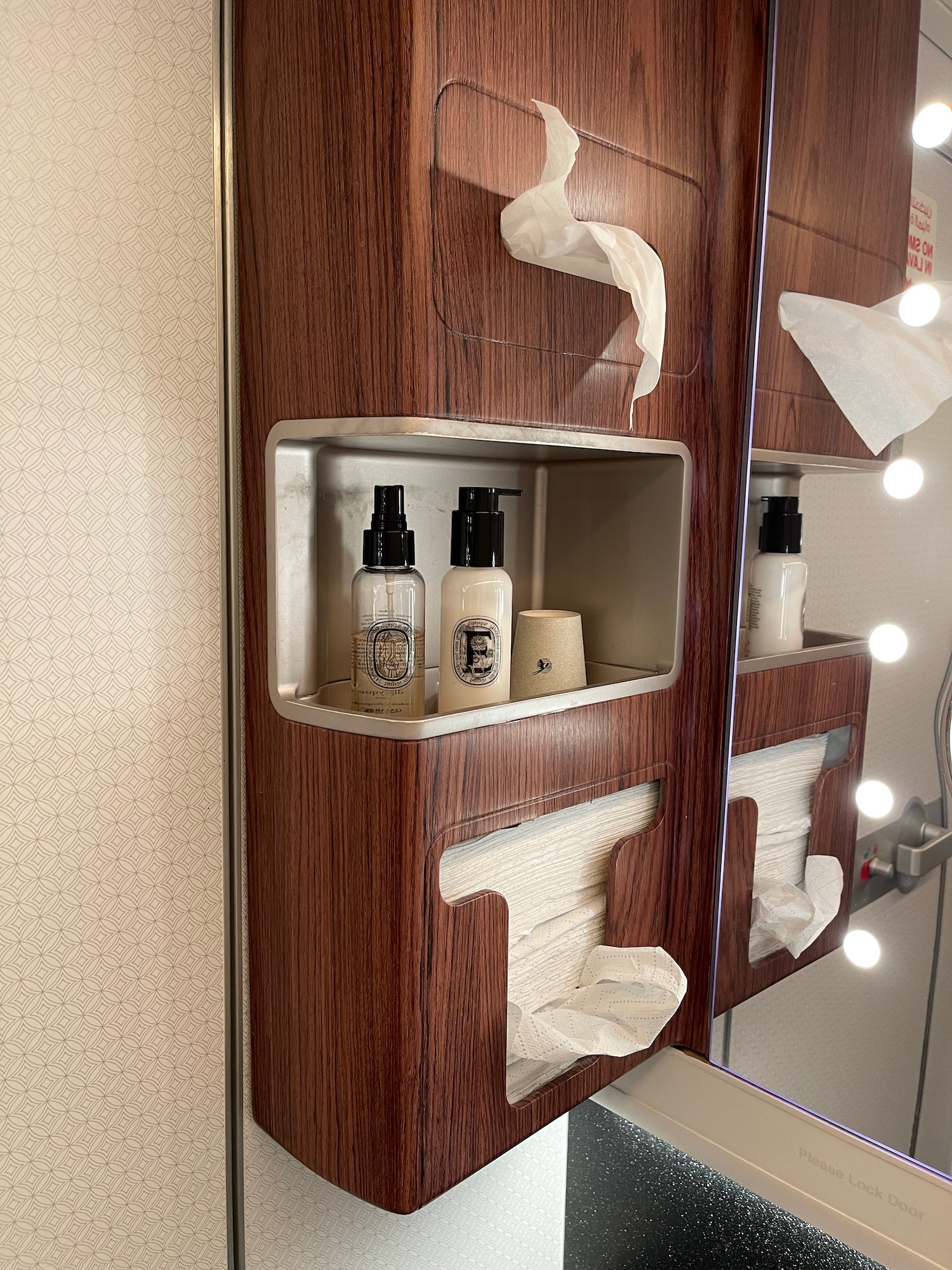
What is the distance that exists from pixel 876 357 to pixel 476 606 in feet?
1.19

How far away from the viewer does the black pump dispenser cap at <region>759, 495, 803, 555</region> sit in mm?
775

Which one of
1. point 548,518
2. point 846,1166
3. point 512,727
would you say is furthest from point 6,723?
point 846,1166

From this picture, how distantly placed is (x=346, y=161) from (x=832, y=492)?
438 millimetres

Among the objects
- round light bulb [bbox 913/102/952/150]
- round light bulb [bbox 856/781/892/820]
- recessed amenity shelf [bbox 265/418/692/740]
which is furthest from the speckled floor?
round light bulb [bbox 913/102/952/150]

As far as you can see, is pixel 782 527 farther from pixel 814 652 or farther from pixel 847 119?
pixel 847 119

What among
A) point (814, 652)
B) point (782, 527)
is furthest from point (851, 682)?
point (782, 527)

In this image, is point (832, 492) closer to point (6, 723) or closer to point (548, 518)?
point (548, 518)

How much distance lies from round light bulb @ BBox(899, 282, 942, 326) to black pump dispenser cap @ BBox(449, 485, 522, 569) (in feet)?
1.03

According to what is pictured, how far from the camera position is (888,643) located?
0.70m

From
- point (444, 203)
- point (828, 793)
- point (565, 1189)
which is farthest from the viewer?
point (565, 1189)

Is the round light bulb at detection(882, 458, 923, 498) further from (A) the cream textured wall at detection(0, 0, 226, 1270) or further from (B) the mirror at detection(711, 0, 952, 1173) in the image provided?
(A) the cream textured wall at detection(0, 0, 226, 1270)

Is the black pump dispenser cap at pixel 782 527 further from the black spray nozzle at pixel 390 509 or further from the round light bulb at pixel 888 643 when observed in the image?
the black spray nozzle at pixel 390 509

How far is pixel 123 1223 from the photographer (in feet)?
2.14

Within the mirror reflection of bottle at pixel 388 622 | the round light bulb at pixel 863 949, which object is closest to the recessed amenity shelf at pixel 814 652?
the round light bulb at pixel 863 949
